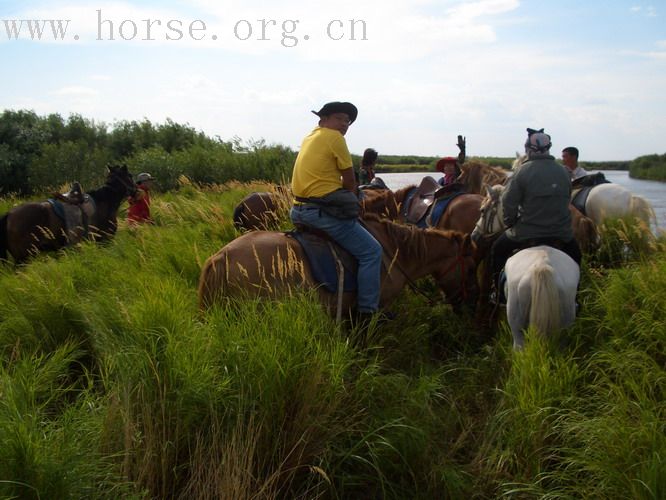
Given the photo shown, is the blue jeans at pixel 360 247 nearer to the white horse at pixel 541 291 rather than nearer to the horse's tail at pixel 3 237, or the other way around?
the white horse at pixel 541 291

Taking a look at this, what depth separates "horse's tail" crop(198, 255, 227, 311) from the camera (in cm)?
436

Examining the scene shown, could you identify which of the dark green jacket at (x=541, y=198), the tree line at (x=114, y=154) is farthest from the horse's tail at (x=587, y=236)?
the tree line at (x=114, y=154)

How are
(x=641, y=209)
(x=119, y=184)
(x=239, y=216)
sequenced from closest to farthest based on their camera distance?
(x=641, y=209), (x=239, y=216), (x=119, y=184)

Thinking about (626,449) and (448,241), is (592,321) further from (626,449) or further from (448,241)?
(626,449)

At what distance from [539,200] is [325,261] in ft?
6.80

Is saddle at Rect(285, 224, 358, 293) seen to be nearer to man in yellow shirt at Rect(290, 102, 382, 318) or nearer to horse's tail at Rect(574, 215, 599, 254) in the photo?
man in yellow shirt at Rect(290, 102, 382, 318)

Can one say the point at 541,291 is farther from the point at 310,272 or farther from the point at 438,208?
the point at 438,208

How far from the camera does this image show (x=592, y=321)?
4.77 meters

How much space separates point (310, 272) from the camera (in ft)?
15.5

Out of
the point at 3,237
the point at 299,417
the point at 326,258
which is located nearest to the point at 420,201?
the point at 326,258

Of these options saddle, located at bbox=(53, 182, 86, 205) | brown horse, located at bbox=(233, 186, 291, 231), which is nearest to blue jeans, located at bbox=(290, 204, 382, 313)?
brown horse, located at bbox=(233, 186, 291, 231)

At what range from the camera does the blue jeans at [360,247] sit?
15.9 feet

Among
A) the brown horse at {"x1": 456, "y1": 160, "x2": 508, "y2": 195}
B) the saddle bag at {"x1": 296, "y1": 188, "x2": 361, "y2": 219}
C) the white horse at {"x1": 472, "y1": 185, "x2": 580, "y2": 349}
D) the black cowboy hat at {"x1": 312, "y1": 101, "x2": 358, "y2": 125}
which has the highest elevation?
the black cowboy hat at {"x1": 312, "y1": 101, "x2": 358, "y2": 125}

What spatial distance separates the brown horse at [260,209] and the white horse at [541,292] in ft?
12.6
